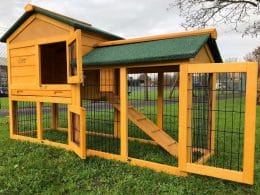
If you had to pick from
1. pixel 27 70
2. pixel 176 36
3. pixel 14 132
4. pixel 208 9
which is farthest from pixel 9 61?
pixel 208 9

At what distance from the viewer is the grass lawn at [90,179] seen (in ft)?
12.9

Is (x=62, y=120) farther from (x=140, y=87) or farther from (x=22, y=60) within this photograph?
(x=140, y=87)

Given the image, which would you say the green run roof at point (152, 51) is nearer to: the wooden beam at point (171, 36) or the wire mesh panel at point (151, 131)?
the wooden beam at point (171, 36)

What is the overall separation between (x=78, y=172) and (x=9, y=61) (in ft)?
12.2

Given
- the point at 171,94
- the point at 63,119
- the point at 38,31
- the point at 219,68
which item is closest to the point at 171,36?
the point at 219,68

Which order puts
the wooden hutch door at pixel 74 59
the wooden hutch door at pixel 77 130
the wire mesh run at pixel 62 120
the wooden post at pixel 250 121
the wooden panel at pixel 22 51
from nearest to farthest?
1. the wooden post at pixel 250 121
2. the wooden hutch door at pixel 74 59
3. the wooden hutch door at pixel 77 130
4. the wooden panel at pixel 22 51
5. the wire mesh run at pixel 62 120

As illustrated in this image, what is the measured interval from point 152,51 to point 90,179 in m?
2.28

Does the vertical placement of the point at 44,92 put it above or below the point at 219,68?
below

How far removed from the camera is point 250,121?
371 centimetres

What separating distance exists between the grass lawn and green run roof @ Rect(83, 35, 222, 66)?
179 cm

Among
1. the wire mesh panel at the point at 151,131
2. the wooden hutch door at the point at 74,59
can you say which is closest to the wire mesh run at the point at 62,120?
the wire mesh panel at the point at 151,131

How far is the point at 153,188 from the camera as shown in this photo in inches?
156

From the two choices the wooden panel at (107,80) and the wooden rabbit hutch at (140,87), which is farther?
the wooden panel at (107,80)

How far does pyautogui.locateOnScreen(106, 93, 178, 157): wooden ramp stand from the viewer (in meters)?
5.49
